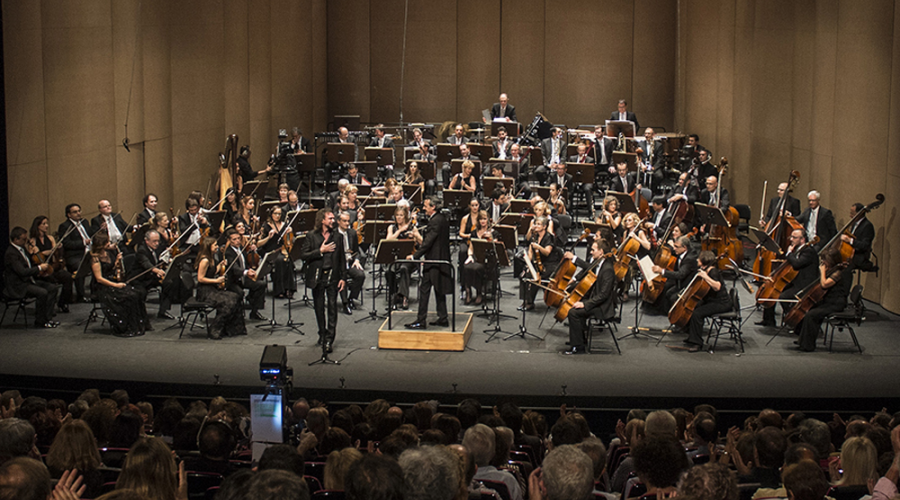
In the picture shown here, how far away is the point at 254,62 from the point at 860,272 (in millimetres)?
11113

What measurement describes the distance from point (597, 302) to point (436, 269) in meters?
1.80

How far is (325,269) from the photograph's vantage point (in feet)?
33.9

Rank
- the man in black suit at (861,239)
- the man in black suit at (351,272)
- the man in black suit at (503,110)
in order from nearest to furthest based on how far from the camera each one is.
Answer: the man in black suit at (861,239) < the man in black suit at (351,272) < the man in black suit at (503,110)

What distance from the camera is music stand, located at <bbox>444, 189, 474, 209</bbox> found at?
14.0 metres

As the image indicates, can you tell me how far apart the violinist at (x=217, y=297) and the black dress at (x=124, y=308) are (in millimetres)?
682

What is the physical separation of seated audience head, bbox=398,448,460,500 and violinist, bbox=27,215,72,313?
29.7 feet

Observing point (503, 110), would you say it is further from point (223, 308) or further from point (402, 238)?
point (223, 308)

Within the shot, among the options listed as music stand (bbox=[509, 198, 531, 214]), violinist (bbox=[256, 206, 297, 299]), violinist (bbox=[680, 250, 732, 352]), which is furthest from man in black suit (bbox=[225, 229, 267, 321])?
violinist (bbox=[680, 250, 732, 352])

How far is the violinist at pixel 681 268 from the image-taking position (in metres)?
10.8

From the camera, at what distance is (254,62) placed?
18.2m

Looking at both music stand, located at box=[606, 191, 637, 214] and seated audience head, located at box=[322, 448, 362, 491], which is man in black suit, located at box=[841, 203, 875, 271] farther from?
seated audience head, located at box=[322, 448, 362, 491]

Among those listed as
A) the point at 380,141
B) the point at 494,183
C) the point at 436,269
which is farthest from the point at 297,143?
the point at 436,269

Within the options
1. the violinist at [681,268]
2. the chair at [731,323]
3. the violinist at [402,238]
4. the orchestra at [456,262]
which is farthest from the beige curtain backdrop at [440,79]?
the violinist at [402,238]

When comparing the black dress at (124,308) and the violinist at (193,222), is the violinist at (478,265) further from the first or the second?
the black dress at (124,308)
